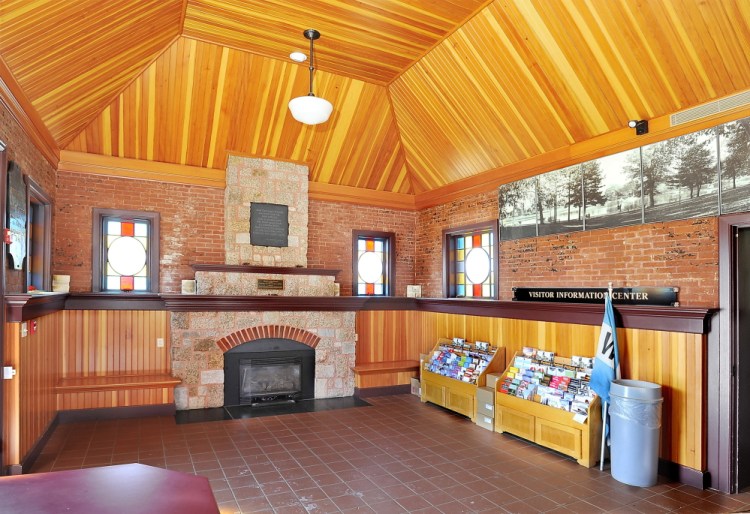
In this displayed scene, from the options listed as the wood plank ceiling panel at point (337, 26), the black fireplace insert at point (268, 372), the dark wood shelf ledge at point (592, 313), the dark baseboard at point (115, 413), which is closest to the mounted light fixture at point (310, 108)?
the wood plank ceiling panel at point (337, 26)

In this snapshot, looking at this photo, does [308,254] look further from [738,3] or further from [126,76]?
[738,3]

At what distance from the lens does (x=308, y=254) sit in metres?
7.99

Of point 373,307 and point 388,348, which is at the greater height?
point 373,307

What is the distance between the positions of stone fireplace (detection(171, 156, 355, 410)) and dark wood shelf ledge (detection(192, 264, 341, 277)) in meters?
0.02

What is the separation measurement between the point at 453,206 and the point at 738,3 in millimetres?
4703

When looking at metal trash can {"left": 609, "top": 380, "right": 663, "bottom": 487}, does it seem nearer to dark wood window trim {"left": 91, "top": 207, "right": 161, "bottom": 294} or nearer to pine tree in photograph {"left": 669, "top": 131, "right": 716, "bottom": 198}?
pine tree in photograph {"left": 669, "top": 131, "right": 716, "bottom": 198}

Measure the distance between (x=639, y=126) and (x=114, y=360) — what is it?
7259 millimetres

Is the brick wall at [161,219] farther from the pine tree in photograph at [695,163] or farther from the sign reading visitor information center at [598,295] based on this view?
the pine tree in photograph at [695,163]

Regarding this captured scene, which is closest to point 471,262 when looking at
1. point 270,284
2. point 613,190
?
point 613,190

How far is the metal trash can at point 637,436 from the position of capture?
429cm

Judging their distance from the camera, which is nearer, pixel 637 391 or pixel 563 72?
pixel 637 391

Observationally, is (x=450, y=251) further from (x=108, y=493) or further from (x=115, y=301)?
(x=108, y=493)

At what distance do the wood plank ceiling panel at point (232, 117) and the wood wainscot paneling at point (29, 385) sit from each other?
2712 millimetres

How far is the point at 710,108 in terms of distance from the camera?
4.34 metres
